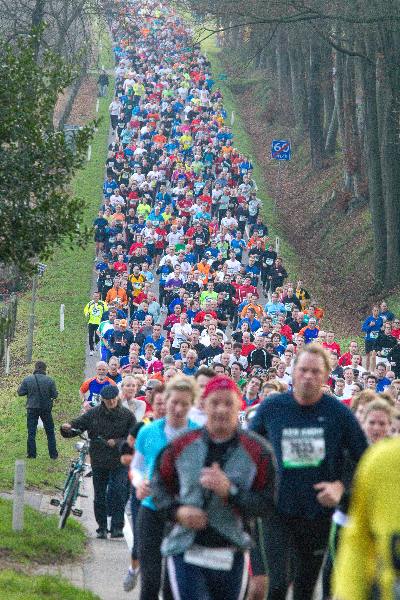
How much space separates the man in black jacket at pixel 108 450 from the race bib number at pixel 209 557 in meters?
6.40

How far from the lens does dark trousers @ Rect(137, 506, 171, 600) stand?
344 inches

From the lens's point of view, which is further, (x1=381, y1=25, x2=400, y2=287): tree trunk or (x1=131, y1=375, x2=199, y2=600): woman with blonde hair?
(x1=381, y1=25, x2=400, y2=287): tree trunk

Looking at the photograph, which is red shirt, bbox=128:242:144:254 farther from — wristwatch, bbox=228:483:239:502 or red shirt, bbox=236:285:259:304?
wristwatch, bbox=228:483:239:502

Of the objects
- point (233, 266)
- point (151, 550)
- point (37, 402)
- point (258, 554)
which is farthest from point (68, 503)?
point (233, 266)

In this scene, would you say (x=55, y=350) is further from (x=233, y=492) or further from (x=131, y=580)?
(x=233, y=492)

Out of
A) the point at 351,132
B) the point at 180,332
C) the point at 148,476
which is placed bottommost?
the point at 148,476

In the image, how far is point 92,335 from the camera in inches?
1236

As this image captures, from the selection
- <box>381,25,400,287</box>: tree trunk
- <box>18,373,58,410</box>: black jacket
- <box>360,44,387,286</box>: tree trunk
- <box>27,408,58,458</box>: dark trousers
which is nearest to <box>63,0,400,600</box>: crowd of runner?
<box>18,373,58,410</box>: black jacket

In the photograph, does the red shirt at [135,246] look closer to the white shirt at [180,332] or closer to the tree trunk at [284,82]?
the white shirt at [180,332]

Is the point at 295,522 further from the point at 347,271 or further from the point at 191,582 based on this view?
the point at 347,271

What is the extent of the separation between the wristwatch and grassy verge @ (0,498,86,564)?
20.6 feet

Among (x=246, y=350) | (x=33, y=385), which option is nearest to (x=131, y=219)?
(x=246, y=350)

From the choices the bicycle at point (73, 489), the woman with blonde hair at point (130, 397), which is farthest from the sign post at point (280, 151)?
the woman with blonde hair at point (130, 397)

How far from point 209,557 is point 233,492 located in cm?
38
